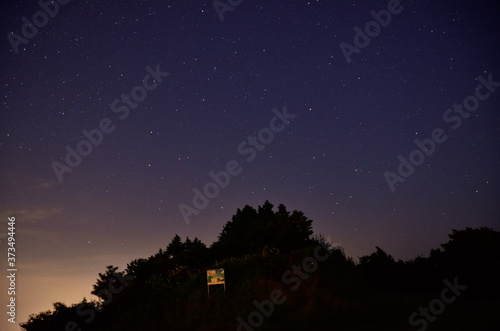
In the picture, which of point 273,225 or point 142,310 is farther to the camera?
point 273,225

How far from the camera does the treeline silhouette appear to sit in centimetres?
1317

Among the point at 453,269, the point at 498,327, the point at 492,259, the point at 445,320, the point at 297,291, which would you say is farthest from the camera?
the point at 453,269

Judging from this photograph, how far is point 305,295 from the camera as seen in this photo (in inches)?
571

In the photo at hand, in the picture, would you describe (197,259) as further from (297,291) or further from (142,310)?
(297,291)

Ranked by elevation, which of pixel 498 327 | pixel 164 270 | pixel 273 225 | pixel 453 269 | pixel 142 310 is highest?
pixel 273 225

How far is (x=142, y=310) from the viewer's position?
16484 millimetres

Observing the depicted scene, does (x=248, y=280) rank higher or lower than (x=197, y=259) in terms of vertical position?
lower

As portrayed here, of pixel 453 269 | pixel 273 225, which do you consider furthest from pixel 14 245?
pixel 453 269

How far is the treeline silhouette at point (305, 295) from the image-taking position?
13.2 meters

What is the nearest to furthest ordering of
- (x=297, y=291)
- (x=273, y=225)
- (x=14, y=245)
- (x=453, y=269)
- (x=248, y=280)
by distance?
1. (x=14, y=245)
2. (x=297, y=291)
3. (x=248, y=280)
4. (x=453, y=269)
5. (x=273, y=225)

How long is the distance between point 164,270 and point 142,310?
12.1ft

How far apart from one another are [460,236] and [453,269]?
2194 mm

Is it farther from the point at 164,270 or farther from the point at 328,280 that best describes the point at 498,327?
the point at 164,270

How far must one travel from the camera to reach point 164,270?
65.9ft
